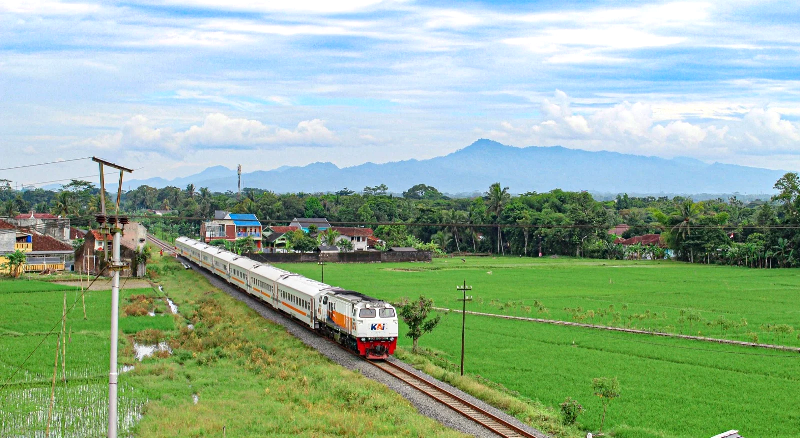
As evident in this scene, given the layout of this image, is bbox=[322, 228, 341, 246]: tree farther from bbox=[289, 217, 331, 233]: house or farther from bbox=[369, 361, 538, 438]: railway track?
bbox=[369, 361, 538, 438]: railway track

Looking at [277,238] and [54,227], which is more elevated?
[54,227]

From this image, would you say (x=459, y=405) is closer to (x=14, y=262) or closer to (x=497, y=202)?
(x=14, y=262)

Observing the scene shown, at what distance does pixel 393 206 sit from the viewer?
136875mm

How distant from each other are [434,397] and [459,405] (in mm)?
897

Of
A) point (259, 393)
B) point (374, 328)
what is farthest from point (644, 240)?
point (259, 393)

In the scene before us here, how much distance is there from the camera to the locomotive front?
27766 mm

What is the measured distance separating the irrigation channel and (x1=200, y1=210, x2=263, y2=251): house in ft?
245

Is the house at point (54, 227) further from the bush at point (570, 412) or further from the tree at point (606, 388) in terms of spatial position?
the bush at point (570, 412)

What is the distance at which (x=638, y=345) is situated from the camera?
112 ft

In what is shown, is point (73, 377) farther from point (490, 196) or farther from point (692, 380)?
point (490, 196)

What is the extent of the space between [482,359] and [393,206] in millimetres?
107149

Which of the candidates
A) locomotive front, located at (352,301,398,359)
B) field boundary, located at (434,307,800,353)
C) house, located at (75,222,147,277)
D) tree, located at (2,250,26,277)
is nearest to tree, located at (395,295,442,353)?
locomotive front, located at (352,301,398,359)

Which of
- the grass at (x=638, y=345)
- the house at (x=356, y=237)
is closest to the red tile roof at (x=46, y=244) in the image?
the grass at (x=638, y=345)

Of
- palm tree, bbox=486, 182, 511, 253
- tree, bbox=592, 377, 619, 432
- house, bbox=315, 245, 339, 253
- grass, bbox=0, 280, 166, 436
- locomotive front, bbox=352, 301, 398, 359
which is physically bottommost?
grass, bbox=0, 280, 166, 436
